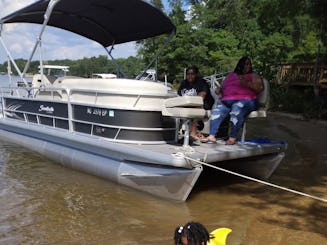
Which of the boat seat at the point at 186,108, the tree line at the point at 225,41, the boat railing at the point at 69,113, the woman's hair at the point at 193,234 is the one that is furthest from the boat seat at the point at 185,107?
the tree line at the point at 225,41

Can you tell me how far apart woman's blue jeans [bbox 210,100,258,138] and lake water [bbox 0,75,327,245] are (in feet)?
2.94

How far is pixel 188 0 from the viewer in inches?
1570

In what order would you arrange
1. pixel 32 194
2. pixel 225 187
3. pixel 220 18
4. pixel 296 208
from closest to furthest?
pixel 296 208
pixel 32 194
pixel 225 187
pixel 220 18

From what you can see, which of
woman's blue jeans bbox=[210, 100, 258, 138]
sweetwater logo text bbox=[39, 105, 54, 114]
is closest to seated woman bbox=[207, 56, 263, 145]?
woman's blue jeans bbox=[210, 100, 258, 138]

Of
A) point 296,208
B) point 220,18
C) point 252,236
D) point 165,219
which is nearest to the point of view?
point 252,236

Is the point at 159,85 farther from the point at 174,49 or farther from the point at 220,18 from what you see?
the point at 220,18

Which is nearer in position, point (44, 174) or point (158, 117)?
point (158, 117)

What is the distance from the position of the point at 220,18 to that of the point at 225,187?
31705 millimetres

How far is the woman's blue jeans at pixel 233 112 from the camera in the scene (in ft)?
20.3

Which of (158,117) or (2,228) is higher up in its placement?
(158,117)

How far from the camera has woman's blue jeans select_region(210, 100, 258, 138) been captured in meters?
6.20

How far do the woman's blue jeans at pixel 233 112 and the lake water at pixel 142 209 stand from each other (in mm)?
896

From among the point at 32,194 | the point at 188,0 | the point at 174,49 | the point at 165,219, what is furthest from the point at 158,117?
the point at 188,0

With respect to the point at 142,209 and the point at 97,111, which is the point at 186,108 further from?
the point at 97,111
